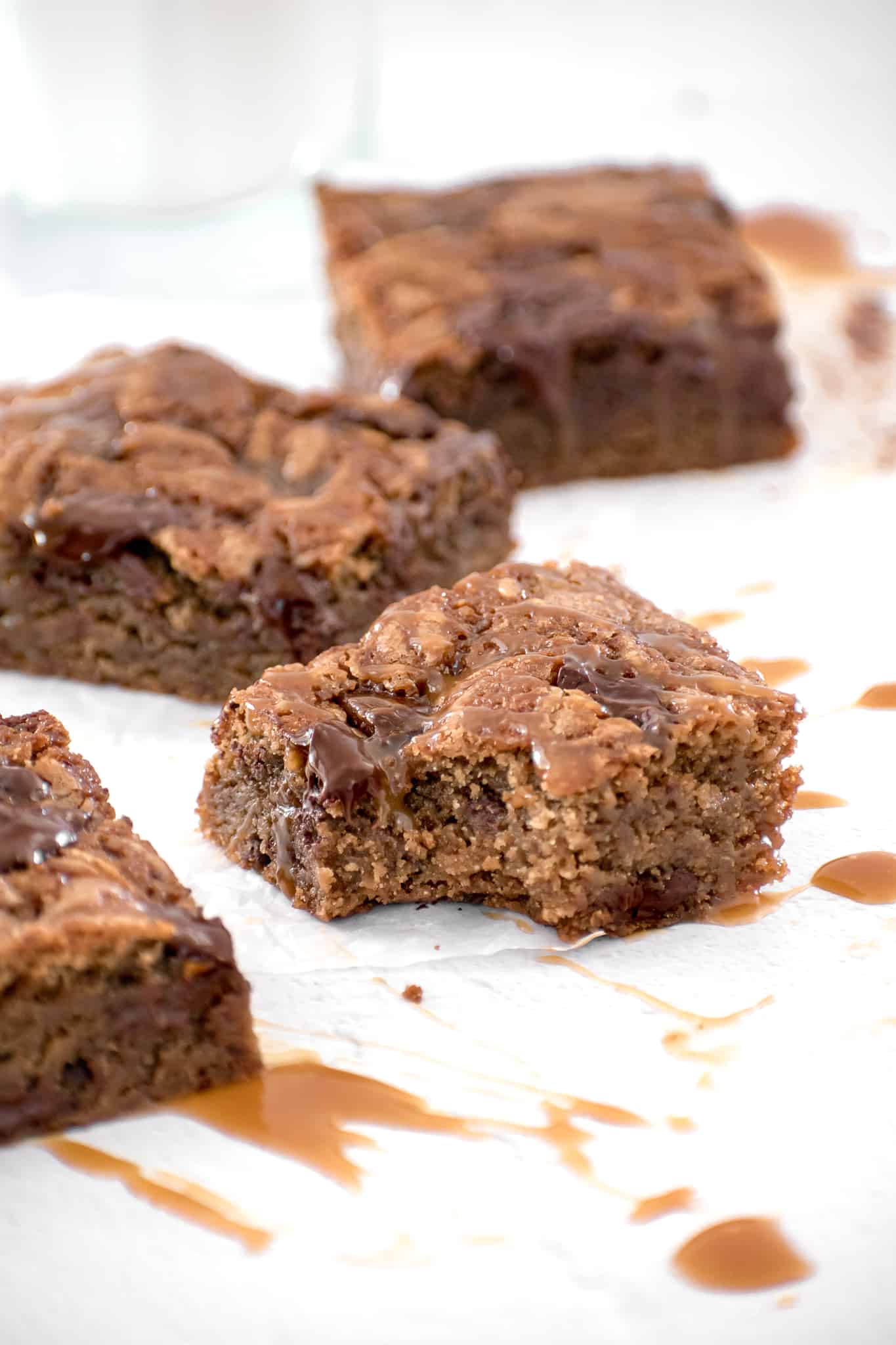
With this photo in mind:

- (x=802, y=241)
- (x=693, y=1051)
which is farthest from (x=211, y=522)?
(x=802, y=241)

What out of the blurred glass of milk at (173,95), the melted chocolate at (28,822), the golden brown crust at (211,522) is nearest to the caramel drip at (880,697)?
the golden brown crust at (211,522)

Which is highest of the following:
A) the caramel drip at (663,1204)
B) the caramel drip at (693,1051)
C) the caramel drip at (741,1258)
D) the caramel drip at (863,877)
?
the caramel drip at (863,877)

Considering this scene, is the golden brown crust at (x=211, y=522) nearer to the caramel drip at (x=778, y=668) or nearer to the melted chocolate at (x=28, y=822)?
the caramel drip at (x=778, y=668)

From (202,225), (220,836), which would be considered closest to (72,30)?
(202,225)

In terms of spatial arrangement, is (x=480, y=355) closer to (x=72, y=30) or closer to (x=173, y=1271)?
(x=72, y=30)

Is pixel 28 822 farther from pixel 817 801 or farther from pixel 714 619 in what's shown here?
pixel 714 619

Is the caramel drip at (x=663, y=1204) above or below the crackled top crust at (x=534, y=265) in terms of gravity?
below
